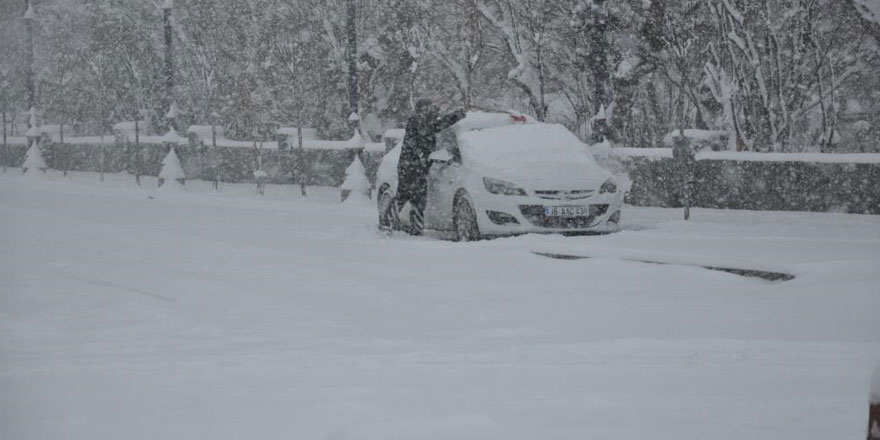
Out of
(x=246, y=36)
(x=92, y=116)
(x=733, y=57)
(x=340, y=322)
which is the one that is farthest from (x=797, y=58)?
(x=92, y=116)

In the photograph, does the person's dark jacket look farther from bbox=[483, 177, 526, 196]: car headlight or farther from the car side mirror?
bbox=[483, 177, 526, 196]: car headlight

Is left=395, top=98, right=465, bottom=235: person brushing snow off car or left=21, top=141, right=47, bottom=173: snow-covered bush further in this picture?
left=21, top=141, right=47, bottom=173: snow-covered bush

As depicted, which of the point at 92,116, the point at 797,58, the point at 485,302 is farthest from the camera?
the point at 92,116

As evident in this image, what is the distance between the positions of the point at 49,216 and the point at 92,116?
29.7 m

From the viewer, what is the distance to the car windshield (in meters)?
14.0

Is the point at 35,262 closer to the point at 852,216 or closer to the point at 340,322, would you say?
the point at 340,322

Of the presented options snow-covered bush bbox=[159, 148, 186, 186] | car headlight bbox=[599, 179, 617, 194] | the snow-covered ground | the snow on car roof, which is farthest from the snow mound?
snow-covered bush bbox=[159, 148, 186, 186]

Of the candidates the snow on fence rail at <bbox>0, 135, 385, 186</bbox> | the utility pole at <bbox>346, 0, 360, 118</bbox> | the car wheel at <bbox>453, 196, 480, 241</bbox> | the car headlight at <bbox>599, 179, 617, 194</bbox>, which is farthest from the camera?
the snow on fence rail at <bbox>0, 135, 385, 186</bbox>

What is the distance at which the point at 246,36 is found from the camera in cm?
3706

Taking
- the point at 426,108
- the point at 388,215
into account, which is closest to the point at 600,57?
the point at 426,108

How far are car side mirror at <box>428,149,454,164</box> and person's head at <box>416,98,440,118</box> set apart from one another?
2.43 ft

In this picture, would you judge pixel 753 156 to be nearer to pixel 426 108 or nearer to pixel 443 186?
pixel 426 108

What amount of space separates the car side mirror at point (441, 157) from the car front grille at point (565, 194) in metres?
1.38

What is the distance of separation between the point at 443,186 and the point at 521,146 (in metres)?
1.08
